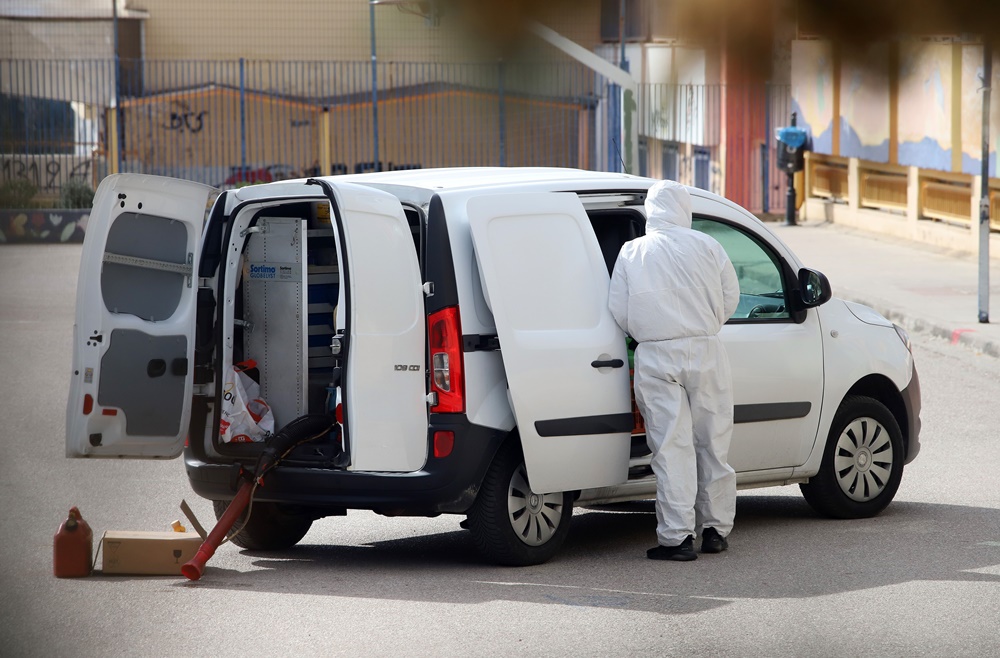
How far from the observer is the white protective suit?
6391 mm

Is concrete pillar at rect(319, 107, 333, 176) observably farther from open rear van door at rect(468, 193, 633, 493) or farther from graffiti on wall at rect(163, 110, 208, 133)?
open rear van door at rect(468, 193, 633, 493)

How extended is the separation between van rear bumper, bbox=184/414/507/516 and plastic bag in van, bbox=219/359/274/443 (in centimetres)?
58

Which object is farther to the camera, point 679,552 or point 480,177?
point 480,177

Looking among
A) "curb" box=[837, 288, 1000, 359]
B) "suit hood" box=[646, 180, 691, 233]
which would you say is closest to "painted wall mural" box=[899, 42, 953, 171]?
"suit hood" box=[646, 180, 691, 233]

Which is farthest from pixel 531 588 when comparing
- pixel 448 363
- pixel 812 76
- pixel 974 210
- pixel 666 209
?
pixel 974 210

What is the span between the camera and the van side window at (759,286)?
7.18 meters

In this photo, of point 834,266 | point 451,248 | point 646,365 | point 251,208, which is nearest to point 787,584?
point 646,365

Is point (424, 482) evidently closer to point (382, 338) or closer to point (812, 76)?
point (382, 338)

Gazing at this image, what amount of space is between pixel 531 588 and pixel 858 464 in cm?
231

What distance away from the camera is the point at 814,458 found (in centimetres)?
726

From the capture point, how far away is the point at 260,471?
245 inches

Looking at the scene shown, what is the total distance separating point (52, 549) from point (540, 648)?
273cm

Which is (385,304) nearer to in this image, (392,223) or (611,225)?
(392,223)

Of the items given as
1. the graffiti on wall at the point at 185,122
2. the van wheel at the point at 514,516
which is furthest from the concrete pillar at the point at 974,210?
the graffiti on wall at the point at 185,122
